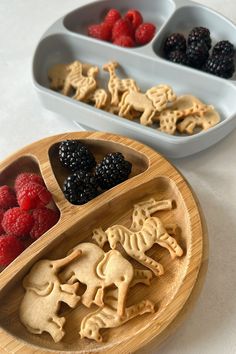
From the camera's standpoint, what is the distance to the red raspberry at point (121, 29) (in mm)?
1434

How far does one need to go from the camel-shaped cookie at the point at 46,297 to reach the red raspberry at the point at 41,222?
69 millimetres

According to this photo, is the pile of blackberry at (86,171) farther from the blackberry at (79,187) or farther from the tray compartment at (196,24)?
the tray compartment at (196,24)

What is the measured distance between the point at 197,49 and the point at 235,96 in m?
0.19

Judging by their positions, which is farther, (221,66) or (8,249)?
(221,66)

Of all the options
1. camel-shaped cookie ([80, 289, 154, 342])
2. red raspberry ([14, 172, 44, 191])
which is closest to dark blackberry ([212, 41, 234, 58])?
red raspberry ([14, 172, 44, 191])

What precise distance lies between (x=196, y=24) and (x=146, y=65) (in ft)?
0.89

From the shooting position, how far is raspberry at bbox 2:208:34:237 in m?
1.04

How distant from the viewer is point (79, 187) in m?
1.07

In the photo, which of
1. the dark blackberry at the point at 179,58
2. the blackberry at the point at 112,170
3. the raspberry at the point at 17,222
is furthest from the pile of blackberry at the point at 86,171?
the dark blackberry at the point at 179,58

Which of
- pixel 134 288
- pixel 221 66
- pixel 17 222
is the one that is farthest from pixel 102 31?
pixel 134 288

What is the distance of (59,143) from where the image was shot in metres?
1.19

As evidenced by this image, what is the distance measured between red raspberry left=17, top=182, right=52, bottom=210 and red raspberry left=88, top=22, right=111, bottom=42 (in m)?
0.63

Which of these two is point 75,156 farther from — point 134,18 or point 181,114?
point 134,18

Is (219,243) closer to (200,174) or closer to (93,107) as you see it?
(200,174)
